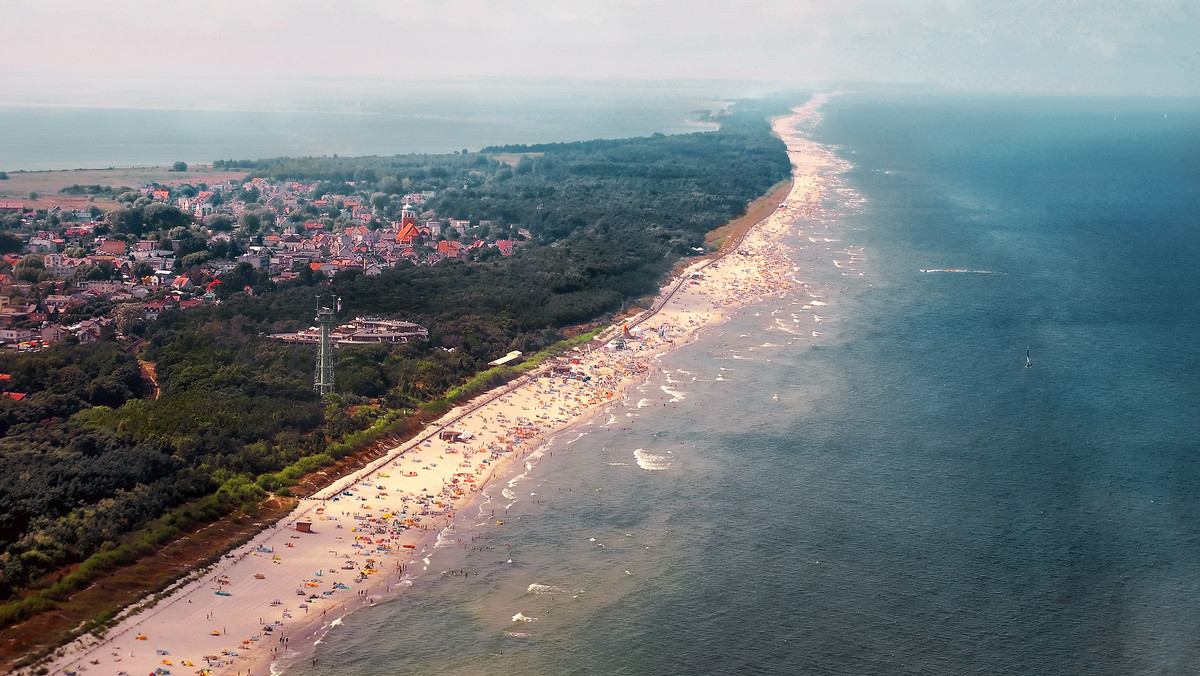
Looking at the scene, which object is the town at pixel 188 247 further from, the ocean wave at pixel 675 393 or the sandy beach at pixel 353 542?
the ocean wave at pixel 675 393

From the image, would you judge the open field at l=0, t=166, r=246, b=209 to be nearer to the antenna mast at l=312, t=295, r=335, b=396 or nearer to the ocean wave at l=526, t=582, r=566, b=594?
the antenna mast at l=312, t=295, r=335, b=396

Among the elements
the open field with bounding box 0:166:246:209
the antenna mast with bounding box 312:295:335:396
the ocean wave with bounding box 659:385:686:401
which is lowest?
the ocean wave with bounding box 659:385:686:401

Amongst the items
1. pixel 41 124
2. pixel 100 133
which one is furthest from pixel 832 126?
pixel 41 124

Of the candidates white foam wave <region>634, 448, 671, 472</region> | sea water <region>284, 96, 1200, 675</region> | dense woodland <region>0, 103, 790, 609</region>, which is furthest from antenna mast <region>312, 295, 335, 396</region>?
white foam wave <region>634, 448, 671, 472</region>

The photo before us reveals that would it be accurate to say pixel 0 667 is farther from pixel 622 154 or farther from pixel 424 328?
pixel 622 154

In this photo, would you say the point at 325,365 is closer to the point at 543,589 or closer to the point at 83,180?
the point at 543,589

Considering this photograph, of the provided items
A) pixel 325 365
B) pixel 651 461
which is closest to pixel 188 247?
pixel 325 365
